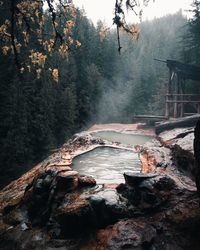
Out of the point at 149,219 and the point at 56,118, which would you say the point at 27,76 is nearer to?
the point at 56,118

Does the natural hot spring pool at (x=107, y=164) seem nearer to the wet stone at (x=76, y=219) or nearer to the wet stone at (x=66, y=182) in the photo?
the wet stone at (x=66, y=182)

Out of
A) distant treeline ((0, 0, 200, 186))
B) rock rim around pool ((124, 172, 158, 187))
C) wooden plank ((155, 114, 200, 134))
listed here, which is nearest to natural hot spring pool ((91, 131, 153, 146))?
wooden plank ((155, 114, 200, 134))

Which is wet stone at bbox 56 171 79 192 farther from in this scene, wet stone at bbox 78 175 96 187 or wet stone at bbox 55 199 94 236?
wet stone at bbox 55 199 94 236

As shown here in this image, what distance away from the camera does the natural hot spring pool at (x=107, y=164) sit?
37.2 ft

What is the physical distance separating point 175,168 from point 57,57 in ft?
131

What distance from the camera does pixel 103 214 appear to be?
26.0 ft

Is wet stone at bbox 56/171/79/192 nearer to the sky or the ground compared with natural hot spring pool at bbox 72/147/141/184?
nearer to the sky

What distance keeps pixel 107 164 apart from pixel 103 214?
5268 millimetres

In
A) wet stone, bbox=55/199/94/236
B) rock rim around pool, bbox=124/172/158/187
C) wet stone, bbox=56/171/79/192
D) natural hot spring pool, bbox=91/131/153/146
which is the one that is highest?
rock rim around pool, bbox=124/172/158/187

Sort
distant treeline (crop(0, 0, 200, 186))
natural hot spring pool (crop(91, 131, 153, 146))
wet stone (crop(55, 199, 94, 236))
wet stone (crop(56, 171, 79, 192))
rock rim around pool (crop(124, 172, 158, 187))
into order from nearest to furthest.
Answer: wet stone (crop(55, 199, 94, 236)) → rock rim around pool (crop(124, 172, 158, 187)) → wet stone (crop(56, 171, 79, 192)) → natural hot spring pool (crop(91, 131, 153, 146)) → distant treeline (crop(0, 0, 200, 186))

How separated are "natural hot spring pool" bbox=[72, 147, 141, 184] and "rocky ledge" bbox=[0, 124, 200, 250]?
168 cm

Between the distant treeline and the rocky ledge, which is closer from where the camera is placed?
the rocky ledge

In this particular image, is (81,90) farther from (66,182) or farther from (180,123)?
(66,182)

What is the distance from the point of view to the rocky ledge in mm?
7188
